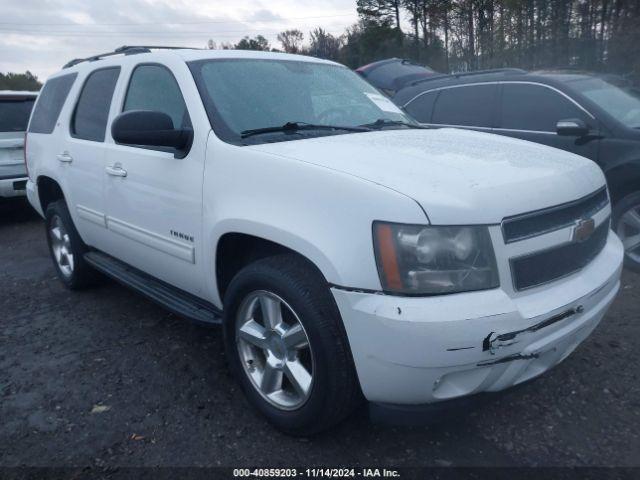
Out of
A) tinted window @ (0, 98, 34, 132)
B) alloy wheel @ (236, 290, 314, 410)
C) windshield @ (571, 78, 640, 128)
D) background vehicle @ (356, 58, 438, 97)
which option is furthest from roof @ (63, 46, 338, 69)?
background vehicle @ (356, 58, 438, 97)

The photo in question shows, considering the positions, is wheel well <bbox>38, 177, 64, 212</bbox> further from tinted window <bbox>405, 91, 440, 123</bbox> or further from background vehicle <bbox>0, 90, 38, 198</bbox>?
tinted window <bbox>405, 91, 440, 123</bbox>

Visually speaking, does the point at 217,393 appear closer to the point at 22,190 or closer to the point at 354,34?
the point at 22,190

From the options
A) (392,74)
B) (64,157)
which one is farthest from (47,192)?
(392,74)

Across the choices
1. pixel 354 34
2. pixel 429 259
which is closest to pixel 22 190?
pixel 429 259

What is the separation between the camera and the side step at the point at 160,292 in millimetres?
3127

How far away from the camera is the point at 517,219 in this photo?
7.16 feet

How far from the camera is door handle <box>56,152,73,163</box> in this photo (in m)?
4.27

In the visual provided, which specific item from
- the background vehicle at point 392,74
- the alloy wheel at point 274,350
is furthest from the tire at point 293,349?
the background vehicle at point 392,74

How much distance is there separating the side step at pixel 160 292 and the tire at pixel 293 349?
0.97 ft

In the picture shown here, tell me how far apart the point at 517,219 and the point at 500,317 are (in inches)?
16.0

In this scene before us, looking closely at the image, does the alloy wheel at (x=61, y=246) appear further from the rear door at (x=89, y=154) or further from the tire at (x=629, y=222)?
the tire at (x=629, y=222)

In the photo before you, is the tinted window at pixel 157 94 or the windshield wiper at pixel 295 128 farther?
the tinted window at pixel 157 94

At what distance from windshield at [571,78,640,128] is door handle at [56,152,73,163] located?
459 cm

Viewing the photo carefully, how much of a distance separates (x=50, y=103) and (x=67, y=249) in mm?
1330
